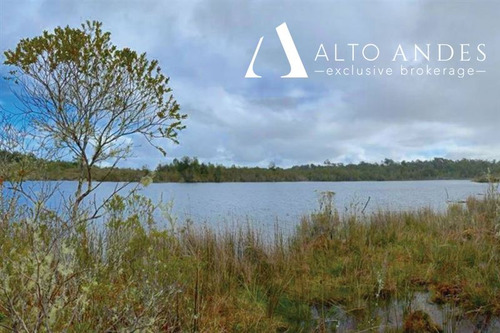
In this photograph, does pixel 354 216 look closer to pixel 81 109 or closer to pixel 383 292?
pixel 383 292

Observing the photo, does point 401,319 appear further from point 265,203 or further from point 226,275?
point 265,203

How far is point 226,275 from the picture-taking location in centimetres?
476

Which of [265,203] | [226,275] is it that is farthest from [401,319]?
[265,203]

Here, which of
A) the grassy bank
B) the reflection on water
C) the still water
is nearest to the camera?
the grassy bank

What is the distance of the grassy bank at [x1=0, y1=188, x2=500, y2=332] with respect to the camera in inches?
79.6

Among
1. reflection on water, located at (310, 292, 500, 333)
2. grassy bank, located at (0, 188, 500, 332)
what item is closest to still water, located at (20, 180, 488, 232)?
grassy bank, located at (0, 188, 500, 332)

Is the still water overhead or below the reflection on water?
overhead

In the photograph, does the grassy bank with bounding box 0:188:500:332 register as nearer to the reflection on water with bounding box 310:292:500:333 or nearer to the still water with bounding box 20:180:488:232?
the reflection on water with bounding box 310:292:500:333

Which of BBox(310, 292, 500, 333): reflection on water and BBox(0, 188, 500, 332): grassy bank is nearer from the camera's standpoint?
BBox(0, 188, 500, 332): grassy bank

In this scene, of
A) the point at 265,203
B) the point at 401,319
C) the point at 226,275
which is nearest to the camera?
the point at 401,319

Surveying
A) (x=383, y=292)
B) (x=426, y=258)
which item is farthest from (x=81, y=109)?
(x=426, y=258)

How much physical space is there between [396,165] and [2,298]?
188 ft

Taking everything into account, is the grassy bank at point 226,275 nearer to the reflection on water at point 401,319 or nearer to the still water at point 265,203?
the reflection on water at point 401,319

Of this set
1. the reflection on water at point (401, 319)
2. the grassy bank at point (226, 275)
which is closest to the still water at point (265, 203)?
the grassy bank at point (226, 275)
